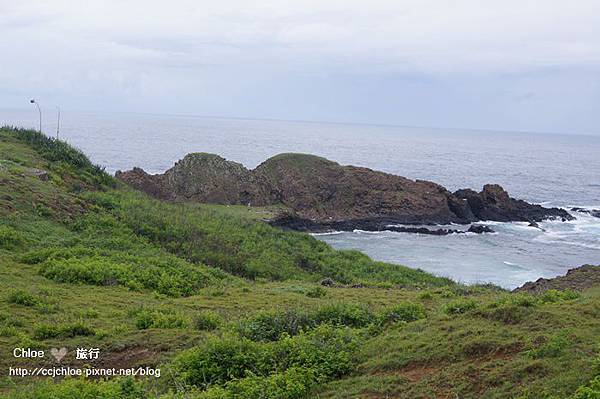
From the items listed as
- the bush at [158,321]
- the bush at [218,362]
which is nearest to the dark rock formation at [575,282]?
the bush at [158,321]

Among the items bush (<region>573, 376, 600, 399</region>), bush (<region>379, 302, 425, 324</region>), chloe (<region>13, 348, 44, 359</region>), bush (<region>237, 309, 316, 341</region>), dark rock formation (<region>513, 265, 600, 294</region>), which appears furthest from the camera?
dark rock formation (<region>513, 265, 600, 294</region>)

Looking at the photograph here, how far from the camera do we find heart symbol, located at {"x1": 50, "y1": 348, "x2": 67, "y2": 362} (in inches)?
414

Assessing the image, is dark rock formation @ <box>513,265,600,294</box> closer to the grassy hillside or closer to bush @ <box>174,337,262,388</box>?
the grassy hillside

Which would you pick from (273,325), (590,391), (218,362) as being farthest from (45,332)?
(590,391)

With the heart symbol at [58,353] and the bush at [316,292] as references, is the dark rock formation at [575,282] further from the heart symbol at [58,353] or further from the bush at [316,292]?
the heart symbol at [58,353]

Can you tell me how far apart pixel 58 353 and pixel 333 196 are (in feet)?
167

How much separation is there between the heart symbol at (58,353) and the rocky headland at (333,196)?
42.0m

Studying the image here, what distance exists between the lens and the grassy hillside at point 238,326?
7996 millimetres

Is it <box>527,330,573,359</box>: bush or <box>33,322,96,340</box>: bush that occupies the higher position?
<box>527,330,573,359</box>: bush

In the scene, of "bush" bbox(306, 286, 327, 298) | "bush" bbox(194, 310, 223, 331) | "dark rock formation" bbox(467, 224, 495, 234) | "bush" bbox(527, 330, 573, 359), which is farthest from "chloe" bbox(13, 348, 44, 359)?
"dark rock formation" bbox(467, 224, 495, 234)

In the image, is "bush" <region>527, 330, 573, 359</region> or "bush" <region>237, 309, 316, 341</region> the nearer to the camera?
"bush" <region>527, 330, 573, 359</region>

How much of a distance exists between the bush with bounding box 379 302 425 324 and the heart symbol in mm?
6145

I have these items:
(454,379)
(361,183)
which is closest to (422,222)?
(361,183)

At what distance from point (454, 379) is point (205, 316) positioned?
6334 mm
